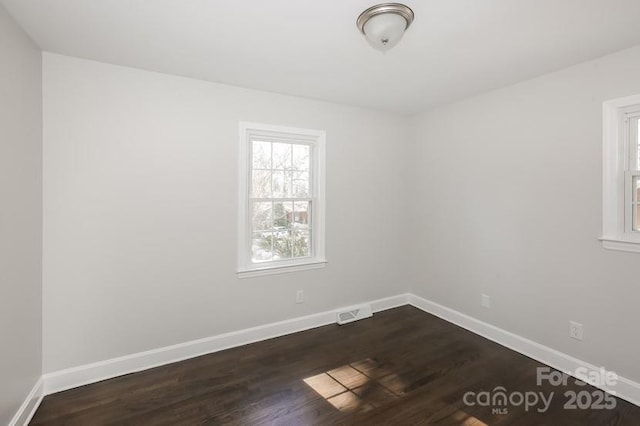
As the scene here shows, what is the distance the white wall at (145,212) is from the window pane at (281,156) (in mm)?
239

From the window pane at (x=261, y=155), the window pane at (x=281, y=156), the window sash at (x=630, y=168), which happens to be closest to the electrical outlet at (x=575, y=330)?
the window sash at (x=630, y=168)

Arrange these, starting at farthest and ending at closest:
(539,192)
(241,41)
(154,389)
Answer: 1. (539,192)
2. (154,389)
3. (241,41)

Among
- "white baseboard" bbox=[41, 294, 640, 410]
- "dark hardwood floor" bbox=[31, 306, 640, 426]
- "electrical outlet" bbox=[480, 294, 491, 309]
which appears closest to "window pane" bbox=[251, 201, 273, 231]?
"white baseboard" bbox=[41, 294, 640, 410]

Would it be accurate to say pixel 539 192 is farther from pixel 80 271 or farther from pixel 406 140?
pixel 80 271

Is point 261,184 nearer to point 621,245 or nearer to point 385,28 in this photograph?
point 385,28

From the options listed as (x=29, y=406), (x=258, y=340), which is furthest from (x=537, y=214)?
(x=29, y=406)

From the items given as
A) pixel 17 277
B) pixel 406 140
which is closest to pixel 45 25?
pixel 17 277

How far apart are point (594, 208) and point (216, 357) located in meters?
3.33

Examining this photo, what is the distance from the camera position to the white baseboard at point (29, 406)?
6.07 ft

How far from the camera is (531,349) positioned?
2.73m

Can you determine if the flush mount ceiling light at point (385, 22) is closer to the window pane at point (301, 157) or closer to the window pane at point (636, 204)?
the window pane at point (301, 157)

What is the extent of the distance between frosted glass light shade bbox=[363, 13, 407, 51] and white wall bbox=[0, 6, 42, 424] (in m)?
2.05

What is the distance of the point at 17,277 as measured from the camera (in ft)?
6.19

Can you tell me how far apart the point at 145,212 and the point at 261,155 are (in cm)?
119
